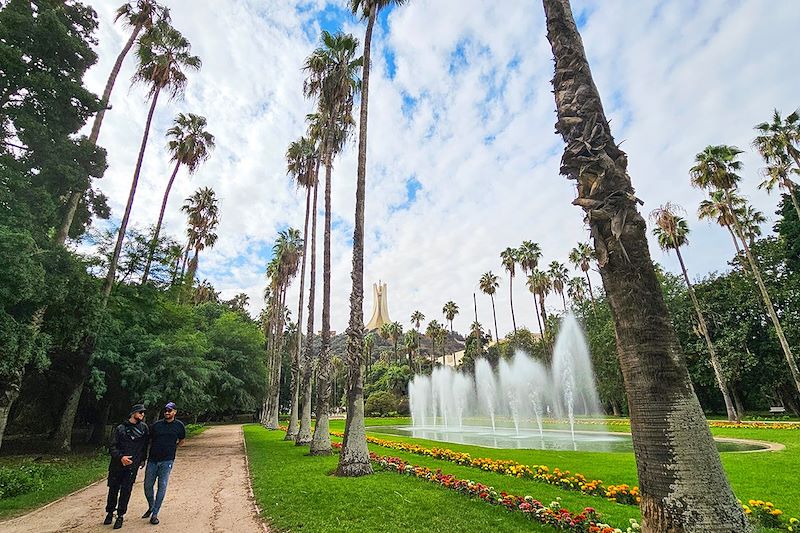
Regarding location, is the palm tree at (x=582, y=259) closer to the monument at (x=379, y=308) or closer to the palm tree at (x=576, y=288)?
the palm tree at (x=576, y=288)

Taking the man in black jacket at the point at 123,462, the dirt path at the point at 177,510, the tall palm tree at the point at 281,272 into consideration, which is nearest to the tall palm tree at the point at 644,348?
the dirt path at the point at 177,510

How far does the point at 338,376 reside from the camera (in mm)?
79875

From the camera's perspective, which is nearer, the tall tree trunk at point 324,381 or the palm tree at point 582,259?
the tall tree trunk at point 324,381

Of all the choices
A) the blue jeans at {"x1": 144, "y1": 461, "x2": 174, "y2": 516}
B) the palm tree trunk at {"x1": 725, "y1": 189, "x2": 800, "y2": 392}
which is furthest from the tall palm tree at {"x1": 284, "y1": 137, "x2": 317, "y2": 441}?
the palm tree trunk at {"x1": 725, "y1": 189, "x2": 800, "y2": 392}

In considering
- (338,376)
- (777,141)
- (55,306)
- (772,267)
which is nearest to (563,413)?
(772,267)

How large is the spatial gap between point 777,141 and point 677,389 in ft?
96.3

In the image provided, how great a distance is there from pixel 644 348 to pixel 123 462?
24.6 feet

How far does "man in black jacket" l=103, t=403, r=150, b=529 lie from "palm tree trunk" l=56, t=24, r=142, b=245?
10.2m

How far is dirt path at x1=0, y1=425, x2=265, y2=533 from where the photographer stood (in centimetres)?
670

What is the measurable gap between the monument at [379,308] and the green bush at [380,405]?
60.8 m

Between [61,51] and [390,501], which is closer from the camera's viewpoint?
[390,501]

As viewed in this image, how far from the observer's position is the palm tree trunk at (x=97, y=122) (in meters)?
14.1

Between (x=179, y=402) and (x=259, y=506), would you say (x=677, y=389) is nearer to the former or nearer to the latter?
(x=259, y=506)

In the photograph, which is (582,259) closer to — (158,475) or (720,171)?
(720,171)
